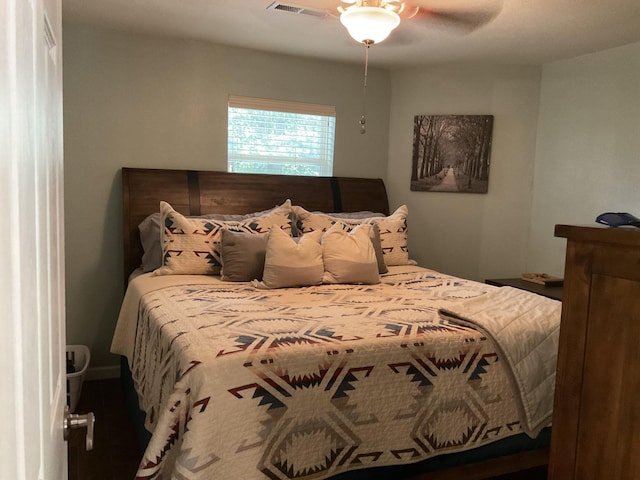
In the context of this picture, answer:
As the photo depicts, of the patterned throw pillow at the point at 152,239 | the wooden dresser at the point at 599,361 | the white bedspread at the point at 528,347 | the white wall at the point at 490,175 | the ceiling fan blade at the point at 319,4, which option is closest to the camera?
the wooden dresser at the point at 599,361

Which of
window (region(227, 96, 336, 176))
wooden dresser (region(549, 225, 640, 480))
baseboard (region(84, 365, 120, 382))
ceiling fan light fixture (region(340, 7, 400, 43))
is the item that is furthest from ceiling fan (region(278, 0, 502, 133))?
baseboard (region(84, 365, 120, 382))

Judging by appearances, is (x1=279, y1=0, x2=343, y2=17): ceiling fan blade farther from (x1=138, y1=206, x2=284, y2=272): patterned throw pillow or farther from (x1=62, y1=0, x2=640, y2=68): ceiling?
(x1=138, y1=206, x2=284, y2=272): patterned throw pillow

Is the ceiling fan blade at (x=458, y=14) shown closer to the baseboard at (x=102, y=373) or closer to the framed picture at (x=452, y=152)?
the framed picture at (x=452, y=152)

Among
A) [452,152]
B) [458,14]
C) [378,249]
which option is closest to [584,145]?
[452,152]

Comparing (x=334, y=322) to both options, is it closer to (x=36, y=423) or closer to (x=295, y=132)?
(x=36, y=423)

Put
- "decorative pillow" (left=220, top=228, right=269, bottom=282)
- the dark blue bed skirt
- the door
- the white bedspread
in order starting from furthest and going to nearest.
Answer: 1. "decorative pillow" (left=220, top=228, right=269, bottom=282)
2. the white bedspread
3. the dark blue bed skirt
4. the door

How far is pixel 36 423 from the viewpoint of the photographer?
22.3 inches

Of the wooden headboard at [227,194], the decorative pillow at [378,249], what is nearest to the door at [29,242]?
the decorative pillow at [378,249]

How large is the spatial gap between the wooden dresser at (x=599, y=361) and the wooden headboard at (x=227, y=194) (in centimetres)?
265

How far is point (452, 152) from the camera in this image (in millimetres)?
3975

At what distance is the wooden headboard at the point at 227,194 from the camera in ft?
10.8

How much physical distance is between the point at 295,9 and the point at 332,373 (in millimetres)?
1968

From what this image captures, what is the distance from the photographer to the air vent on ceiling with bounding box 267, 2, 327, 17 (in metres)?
Result: 2.68

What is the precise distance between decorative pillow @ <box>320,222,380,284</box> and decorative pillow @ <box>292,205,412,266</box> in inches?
11.8
